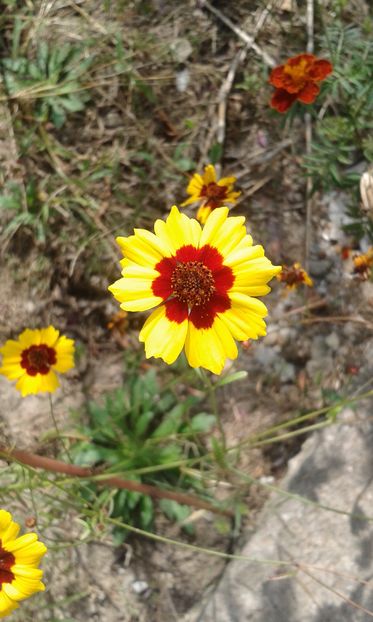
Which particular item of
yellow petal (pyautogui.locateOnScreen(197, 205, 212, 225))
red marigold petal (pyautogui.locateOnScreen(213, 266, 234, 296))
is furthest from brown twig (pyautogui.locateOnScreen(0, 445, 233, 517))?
yellow petal (pyautogui.locateOnScreen(197, 205, 212, 225))

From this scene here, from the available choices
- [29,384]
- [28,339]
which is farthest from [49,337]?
[29,384]

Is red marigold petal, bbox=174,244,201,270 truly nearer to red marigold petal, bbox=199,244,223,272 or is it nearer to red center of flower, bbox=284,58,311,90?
red marigold petal, bbox=199,244,223,272

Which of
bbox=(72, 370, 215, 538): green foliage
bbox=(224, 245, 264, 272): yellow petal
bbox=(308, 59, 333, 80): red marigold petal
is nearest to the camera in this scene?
bbox=(224, 245, 264, 272): yellow petal

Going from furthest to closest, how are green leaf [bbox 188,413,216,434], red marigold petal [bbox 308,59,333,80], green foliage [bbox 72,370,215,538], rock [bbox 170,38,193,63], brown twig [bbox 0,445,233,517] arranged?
1. rock [bbox 170,38,193,63]
2. green leaf [bbox 188,413,216,434]
3. green foliage [bbox 72,370,215,538]
4. red marigold petal [bbox 308,59,333,80]
5. brown twig [bbox 0,445,233,517]

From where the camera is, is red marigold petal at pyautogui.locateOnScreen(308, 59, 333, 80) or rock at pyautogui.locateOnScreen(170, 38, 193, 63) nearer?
red marigold petal at pyautogui.locateOnScreen(308, 59, 333, 80)

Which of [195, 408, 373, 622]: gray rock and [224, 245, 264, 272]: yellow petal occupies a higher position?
[224, 245, 264, 272]: yellow petal

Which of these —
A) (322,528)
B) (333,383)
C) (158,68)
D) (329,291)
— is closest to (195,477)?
(322,528)
